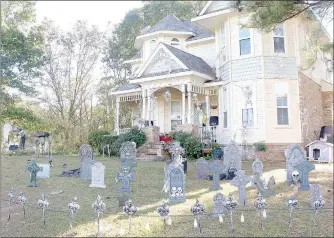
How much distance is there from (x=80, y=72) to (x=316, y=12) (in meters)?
25.4

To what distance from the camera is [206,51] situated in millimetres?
21453

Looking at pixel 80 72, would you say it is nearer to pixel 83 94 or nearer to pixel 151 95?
pixel 83 94

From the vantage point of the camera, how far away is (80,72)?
30531 mm

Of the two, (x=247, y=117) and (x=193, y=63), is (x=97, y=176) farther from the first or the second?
(x=193, y=63)

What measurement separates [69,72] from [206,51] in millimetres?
14002

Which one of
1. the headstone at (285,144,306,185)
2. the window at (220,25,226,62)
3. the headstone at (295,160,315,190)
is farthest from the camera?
the window at (220,25,226,62)

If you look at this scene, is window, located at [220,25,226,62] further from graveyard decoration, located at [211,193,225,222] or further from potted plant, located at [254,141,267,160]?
graveyard decoration, located at [211,193,225,222]

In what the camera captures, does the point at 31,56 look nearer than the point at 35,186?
No

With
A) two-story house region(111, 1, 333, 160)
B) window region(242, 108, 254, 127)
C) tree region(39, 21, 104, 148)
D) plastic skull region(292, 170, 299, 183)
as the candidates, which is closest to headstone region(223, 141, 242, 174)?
plastic skull region(292, 170, 299, 183)

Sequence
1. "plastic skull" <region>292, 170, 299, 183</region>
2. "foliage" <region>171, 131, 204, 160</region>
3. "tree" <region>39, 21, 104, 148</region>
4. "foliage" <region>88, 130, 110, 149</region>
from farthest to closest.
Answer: "tree" <region>39, 21, 104, 148</region>, "foliage" <region>88, 130, 110, 149</region>, "foliage" <region>171, 131, 204, 160</region>, "plastic skull" <region>292, 170, 299, 183</region>

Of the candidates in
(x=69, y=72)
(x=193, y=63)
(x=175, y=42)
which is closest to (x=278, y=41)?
(x=193, y=63)

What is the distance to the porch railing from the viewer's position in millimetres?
17419

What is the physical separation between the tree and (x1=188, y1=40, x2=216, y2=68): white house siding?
11321 mm

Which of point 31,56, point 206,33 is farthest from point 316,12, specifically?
point 31,56
